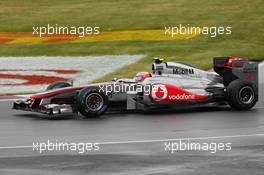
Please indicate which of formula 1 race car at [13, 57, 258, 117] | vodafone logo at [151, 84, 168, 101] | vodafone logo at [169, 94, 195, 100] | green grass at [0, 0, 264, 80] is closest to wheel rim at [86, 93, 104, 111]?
formula 1 race car at [13, 57, 258, 117]

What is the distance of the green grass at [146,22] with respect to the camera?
31.6 m

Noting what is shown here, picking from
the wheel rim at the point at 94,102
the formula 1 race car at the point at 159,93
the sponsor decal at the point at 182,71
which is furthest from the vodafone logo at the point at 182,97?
the wheel rim at the point at 94,102

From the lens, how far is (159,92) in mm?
17938

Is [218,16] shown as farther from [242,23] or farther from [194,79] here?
[194,79]

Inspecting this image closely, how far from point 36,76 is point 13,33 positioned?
1296 centimetres

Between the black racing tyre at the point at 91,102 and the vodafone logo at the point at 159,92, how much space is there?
109 centimetres

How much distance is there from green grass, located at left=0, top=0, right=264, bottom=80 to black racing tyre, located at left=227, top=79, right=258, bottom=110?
26.8 feet

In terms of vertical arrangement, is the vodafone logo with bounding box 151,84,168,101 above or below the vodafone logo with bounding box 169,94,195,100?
above

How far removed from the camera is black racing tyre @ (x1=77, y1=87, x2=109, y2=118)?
1716 cm

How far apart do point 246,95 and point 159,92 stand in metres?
2.04

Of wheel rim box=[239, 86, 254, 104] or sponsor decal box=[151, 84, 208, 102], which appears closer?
sponsor decal box=[151, 84, 208, 102]

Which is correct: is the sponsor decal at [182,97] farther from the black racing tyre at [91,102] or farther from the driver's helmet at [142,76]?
the black racing tyre at [91,102]

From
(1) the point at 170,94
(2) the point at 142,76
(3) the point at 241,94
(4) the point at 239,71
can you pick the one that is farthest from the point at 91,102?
(4) the point at 239,71

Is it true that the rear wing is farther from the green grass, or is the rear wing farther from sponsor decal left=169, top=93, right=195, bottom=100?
the green grass
